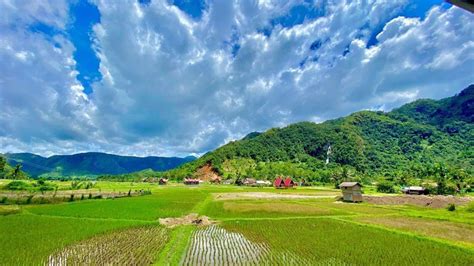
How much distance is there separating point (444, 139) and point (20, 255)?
227833 mm

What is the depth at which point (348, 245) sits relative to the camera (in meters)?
17.6

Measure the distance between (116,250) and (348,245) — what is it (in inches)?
547

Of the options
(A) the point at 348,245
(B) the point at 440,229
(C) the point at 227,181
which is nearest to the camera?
(A) the point at 348,245

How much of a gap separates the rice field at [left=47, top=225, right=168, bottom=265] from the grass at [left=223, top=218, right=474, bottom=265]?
667 centimetres

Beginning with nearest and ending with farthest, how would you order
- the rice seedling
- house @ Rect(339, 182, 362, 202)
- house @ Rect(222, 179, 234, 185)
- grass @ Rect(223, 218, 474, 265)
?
the rice seedling < grass @ Rect(223, 218, 474, 265) < house @ Rect(339, 182, 362, 202) < house @ Rect(222, 179, 234, 185)

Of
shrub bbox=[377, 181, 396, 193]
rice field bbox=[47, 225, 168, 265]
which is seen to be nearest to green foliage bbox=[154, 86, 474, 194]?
shrub bbox=[377, 181, 396, 193]

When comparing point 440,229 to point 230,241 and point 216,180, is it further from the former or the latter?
point 216,180

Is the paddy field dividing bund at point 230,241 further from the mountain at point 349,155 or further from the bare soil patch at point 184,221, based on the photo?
the mountain at point 349,155

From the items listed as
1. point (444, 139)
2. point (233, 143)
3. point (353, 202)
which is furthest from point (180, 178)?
point (444, 139)

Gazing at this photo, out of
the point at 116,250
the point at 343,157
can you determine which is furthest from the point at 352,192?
the point at 343,157

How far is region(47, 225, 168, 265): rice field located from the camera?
14047 mm

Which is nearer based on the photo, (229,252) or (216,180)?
(229,252)

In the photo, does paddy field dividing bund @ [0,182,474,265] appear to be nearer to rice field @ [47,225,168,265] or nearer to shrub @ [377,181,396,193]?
rice field @ [47,225,168,265]

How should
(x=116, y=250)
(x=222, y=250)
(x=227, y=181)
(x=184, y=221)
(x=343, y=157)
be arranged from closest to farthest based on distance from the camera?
(x=116, y=250) < (x=222, y=250) < (x=184, y=221) < (x=227, y=181) < (x=343, y=157)
